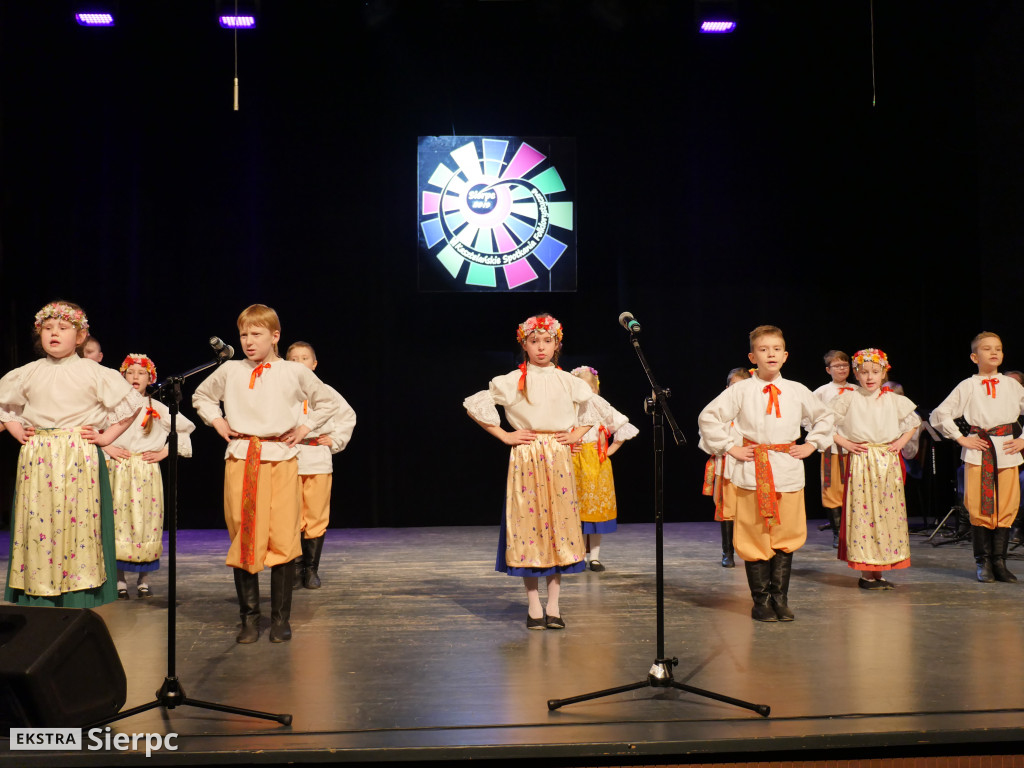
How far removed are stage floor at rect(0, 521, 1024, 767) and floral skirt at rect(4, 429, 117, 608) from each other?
1.15 feet

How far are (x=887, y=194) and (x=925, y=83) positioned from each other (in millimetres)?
1021

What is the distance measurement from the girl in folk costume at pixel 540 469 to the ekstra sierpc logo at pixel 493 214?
3.54 meters

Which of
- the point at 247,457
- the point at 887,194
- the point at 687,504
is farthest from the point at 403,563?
the point at 887,194

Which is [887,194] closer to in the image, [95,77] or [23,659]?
[95,77]

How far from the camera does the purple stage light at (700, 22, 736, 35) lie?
22.2ft

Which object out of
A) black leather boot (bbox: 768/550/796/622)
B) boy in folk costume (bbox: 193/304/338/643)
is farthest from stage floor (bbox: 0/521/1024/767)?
boy in folk costume (bbox: 193/304/338/643)

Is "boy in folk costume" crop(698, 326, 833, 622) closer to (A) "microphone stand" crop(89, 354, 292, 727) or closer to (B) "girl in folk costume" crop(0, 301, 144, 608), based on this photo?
(A) "microphone stand" crop(89, 354, 292, 727)

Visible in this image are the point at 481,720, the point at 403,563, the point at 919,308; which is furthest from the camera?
the point at 919,308

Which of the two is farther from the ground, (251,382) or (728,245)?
(728,245)

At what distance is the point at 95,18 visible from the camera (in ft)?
21.9

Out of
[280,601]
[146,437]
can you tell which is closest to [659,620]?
[280,601]

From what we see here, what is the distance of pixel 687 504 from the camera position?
25.6ft

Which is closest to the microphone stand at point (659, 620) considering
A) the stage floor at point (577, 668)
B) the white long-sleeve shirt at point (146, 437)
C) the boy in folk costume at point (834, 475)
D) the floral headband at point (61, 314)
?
the stage floor at point (577, 668)

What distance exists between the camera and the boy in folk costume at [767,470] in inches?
156
